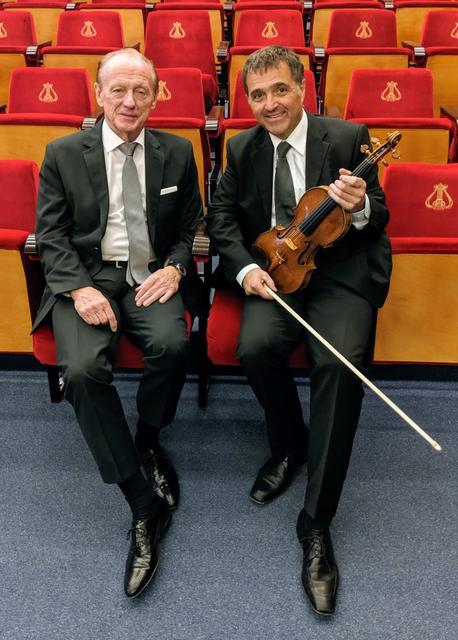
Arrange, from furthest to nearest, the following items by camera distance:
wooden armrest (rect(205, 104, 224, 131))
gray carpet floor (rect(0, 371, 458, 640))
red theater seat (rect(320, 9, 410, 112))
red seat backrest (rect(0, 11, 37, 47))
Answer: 1. red seat backrest (rect(0, 11, 37, 47))
2. red theater seat (rect(320, 9, 410, 112))
3. wooden armrest (rect(205, 104, 224, 131))
4. gray carpet floor (rect(0, 371, 458, 640))

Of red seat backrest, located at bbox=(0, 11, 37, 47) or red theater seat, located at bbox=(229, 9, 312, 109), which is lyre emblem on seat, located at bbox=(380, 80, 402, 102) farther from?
red seat backrest, located at bbox=(0, 11, 37, 47)

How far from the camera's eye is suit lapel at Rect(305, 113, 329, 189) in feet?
1.85

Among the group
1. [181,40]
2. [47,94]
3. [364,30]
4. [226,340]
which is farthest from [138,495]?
[364,30]

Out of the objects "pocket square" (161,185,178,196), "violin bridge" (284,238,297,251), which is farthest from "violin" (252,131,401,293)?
"pocket square" (161,185,178,196)

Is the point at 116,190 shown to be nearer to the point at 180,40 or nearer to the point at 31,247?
the point at 31,247

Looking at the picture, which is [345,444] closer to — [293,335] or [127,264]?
[293,335]

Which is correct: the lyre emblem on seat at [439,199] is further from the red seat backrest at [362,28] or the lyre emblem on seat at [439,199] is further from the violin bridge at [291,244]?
the red seat backrest at [362,28]

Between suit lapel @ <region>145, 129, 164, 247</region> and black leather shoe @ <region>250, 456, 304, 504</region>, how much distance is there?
25 centimetres

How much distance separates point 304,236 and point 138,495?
0.26 m

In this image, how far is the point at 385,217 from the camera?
1.79 feet

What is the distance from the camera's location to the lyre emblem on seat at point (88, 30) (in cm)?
133

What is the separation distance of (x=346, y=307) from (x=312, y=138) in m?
0.16

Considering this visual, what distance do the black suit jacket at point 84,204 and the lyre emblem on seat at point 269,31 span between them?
832 millimetres

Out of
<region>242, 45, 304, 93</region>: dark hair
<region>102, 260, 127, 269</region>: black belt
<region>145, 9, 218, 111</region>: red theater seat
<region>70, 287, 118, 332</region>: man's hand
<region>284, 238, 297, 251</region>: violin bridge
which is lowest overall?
<region>70, 287, 118, 332</region>: man's hand
